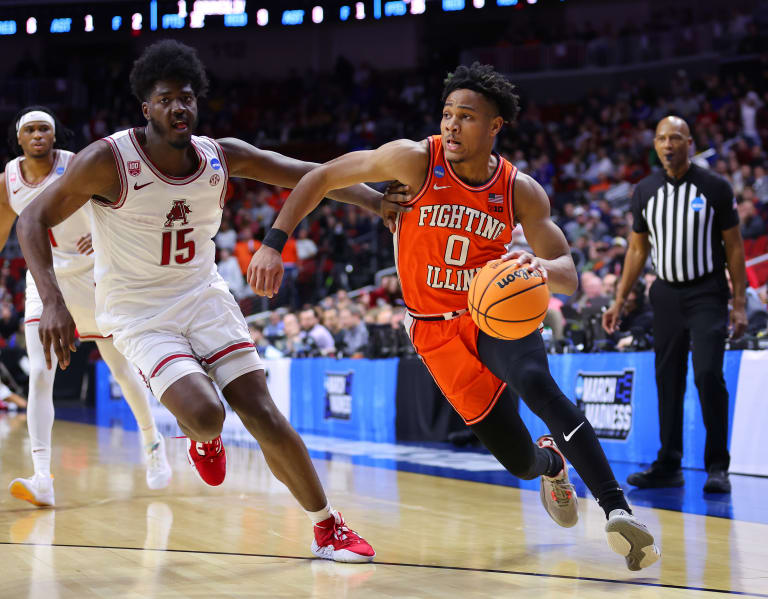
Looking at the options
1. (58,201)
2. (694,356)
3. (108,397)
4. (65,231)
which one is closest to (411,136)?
(108,397)

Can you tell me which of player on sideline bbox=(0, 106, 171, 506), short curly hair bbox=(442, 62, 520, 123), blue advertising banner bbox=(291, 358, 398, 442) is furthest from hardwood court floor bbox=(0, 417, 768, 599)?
blue advertising banner bbox=(291, 358, 398, 442)

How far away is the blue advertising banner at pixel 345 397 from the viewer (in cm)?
Answer: 980

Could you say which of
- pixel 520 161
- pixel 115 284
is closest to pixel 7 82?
pixel 520 161

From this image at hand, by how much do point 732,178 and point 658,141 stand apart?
25.6 ft

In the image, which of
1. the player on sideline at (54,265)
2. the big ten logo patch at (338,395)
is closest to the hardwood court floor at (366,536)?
the player on sideline at (54,265)

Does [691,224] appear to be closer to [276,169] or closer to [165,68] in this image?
[276,169]

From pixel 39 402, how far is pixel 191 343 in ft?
6.50

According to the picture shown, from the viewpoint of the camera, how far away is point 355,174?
13.1ft

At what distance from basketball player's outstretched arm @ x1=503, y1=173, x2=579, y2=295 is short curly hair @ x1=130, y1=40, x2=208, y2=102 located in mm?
1444

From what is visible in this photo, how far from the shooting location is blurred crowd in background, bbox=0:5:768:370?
10688mm

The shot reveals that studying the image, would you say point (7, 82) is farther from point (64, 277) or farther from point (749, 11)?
point (64, 277)

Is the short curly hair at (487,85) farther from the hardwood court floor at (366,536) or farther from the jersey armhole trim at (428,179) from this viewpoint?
the hardwood court floor at (366,536)

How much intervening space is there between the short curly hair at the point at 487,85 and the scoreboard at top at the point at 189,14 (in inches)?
816

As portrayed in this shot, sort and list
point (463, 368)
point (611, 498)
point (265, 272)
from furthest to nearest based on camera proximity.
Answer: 1. point (463, 368)
2. point (265, 272)
3. point (611, 498)
